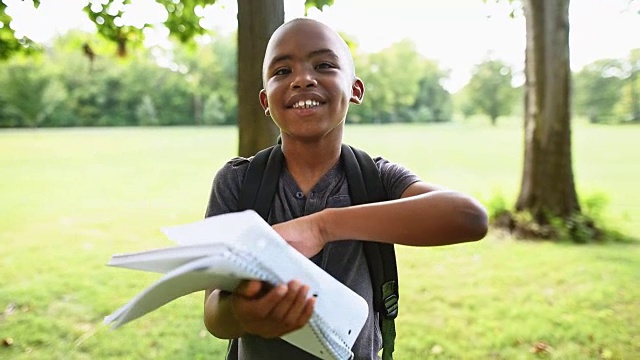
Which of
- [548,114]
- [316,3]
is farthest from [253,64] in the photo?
[548,114]

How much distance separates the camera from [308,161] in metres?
1.40

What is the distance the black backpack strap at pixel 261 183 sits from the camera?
52.7 inches

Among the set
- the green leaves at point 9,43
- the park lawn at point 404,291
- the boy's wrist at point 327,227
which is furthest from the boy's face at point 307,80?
the green leaves at point 9,43

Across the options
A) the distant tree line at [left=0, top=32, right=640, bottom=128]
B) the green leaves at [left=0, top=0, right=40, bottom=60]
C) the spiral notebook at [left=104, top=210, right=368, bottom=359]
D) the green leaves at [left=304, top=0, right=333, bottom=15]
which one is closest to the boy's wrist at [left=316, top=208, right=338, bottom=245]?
the spiral notebook at [left=104, top=210, right=368, bottom=359]

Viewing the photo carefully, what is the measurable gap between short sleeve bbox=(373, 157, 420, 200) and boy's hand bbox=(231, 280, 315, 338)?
1.50ft

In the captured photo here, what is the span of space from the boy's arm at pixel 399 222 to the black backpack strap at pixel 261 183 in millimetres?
219

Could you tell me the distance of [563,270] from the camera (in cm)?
559

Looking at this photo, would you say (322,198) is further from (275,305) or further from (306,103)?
(275,305)

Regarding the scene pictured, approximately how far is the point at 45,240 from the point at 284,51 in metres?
7.71

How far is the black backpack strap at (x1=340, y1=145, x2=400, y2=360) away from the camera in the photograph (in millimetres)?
1342

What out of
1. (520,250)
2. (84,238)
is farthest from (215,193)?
(84,238)

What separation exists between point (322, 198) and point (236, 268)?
53 centimetres

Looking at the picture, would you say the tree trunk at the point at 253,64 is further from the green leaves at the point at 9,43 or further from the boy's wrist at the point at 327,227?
the green leaves at the point at 9,43

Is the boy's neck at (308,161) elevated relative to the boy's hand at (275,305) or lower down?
elevated
